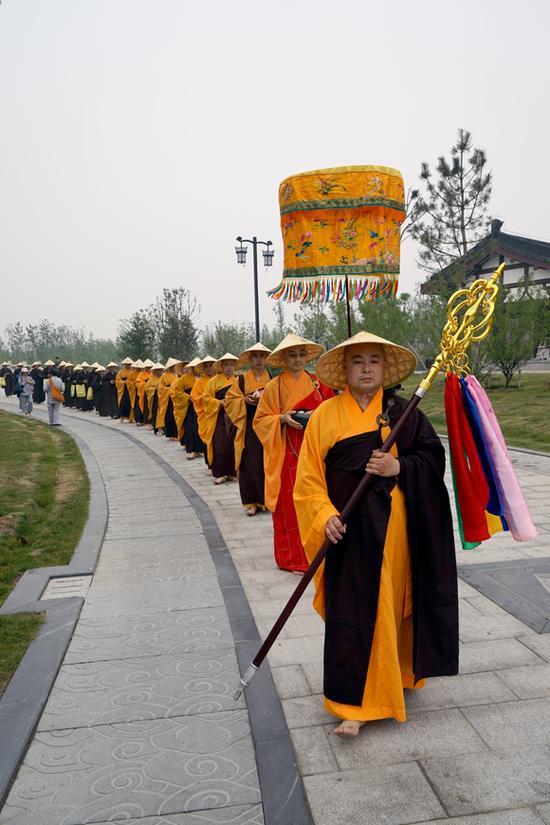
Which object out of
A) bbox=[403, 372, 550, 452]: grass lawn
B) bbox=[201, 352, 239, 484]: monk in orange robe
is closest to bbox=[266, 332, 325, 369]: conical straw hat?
bbox=[201, 352, 239, 484]: monk in orange robe

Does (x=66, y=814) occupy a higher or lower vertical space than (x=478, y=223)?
lower

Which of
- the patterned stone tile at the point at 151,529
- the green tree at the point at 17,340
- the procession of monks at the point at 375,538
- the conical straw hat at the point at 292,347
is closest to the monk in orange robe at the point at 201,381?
the patterned stone tile at the point at 151,529

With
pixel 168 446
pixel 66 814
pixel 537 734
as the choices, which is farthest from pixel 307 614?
pixel 168 446

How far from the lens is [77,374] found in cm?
2636

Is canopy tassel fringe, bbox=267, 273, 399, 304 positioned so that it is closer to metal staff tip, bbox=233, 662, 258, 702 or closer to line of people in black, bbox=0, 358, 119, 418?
metal staff tip, bbox=233, 662, 258, 702

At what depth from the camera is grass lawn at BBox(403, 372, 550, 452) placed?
12.7m

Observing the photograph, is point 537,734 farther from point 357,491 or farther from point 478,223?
point 478,223

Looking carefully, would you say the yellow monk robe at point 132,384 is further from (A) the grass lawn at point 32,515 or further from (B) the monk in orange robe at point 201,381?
(B) the monk in orange robe at point 201,381

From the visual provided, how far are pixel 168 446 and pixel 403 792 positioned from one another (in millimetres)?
12378

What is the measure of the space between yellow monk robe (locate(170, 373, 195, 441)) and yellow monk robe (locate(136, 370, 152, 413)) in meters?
5.49

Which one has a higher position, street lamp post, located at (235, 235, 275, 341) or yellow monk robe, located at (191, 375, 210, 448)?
street lamp post, located at (235, 235, 275, 341)

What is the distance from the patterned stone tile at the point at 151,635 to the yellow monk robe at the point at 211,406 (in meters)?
5.36

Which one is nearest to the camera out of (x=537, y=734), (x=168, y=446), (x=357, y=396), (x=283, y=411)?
(x=537, y=734)

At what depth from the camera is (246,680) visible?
3080 millimetres
